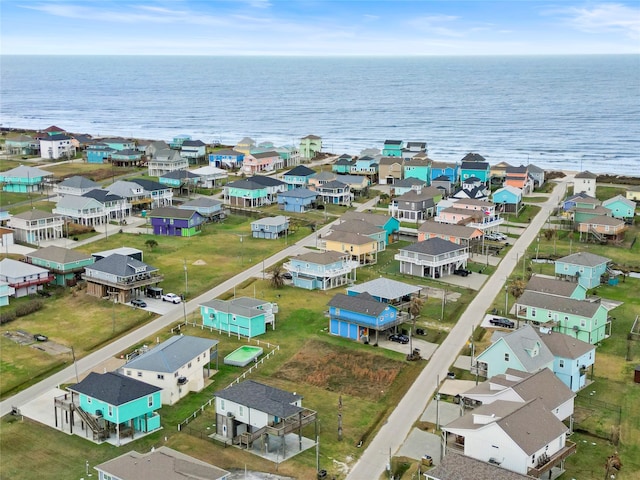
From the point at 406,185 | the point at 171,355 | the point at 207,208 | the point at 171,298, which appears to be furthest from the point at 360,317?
the point at 406,185

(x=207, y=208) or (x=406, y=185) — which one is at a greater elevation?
(x=406, y=185)

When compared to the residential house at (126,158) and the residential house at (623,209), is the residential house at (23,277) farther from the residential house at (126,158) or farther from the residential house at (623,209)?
Answer: the residential house at (623,209)

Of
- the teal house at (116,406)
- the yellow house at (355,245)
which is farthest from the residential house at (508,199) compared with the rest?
the teal house at (116,406)

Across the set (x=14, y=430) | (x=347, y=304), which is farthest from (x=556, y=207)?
(x=14, y=430)

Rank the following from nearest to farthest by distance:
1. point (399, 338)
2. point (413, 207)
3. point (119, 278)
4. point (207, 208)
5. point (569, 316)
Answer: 1. point (569, 316)
2. point (399, 338)
3. point (119, 278)
4. point (207, 208)
5. point (413, 207)

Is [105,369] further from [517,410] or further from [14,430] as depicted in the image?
[517,410]

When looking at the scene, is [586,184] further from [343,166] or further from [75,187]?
[75,187]

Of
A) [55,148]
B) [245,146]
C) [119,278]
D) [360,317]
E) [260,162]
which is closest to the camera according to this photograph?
[360,317]

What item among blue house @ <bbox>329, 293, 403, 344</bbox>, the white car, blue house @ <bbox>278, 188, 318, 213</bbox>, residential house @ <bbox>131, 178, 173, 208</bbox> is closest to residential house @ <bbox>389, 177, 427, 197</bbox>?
blue house @ <bbox>278, 188, 318, 213</bbox>
